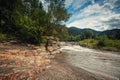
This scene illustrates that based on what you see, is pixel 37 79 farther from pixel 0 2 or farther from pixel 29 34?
pixel 0 2

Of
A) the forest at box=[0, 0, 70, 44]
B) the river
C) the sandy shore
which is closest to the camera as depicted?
the sandy shore

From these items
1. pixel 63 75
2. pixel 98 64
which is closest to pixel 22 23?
pixel 98 64

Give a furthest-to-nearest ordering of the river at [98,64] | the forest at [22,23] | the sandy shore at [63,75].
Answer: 1. the forest at [22,23]
2. the river at [98,64]
3. the sandy shore at [63,75]

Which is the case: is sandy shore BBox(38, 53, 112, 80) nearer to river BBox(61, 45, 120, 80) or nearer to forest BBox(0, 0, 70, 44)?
river BBox(61, 45, 120, 80)

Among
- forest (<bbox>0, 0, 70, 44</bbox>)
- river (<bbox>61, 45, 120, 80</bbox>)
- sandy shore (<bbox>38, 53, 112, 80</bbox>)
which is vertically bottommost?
river (<bbox>61, 45, 120, 80</bbox>)

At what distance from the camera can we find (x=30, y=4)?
4144 cm

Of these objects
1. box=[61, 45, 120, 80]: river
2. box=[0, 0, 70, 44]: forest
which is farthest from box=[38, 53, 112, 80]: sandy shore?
box=[0, 0, 70, 44]: forest

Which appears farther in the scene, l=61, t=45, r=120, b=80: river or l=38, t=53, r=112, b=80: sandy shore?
l=61, t=45, r=120, b=80: river

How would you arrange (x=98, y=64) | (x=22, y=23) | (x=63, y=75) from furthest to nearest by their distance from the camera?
(x=22, y=23)
(x=98, y=64)
(x=63, y=75)

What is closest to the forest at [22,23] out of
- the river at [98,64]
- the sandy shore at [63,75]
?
the river at [98,64]

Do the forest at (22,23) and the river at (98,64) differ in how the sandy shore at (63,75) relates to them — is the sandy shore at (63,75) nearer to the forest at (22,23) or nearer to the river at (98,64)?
the river at (98,64)

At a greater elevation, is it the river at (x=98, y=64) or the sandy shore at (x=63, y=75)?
the sandy shore at (x=63, y=75)

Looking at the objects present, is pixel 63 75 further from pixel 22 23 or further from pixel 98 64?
pixel 22 23

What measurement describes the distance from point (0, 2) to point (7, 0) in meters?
1.69
